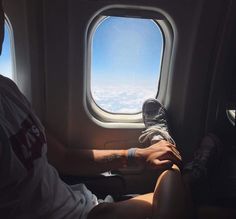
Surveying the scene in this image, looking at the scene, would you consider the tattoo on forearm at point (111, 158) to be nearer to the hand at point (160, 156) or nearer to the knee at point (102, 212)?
the hand at point (160, 156)

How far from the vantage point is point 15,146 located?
104 cm

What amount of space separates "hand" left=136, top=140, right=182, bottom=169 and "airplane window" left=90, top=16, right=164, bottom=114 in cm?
37

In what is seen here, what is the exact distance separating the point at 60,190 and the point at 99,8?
783 mm

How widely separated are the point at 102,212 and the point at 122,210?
0.23 feet

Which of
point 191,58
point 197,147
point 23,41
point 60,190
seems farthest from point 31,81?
point 197,147

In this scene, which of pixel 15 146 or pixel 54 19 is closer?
pixel 15 146

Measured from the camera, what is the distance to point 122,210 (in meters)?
1.26

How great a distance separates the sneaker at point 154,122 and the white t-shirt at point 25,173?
587 millimetres

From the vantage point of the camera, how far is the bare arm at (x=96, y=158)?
1537 millimetres

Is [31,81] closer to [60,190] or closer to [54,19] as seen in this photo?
[54,19]

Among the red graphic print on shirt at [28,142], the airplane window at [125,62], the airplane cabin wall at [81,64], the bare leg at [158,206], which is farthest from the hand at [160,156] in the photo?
the red graphic print on shirt at [28,142]

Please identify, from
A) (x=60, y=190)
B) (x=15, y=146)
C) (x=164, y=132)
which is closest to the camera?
(x=15, y=146)

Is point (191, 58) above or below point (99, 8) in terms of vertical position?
below

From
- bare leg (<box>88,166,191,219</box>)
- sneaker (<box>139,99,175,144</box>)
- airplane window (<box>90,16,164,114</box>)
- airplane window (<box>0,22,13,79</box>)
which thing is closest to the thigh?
bare leg (<box>88,166,191,219</box>)
